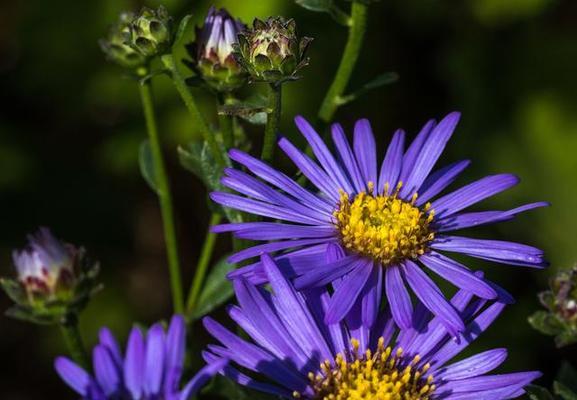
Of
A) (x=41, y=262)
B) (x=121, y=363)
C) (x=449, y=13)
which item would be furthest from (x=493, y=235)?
(x=121, y=363)

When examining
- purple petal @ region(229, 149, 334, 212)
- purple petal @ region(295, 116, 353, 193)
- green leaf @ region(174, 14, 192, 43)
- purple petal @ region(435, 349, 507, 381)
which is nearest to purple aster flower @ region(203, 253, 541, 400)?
purple petal @ region(435, 349, 507, 381)

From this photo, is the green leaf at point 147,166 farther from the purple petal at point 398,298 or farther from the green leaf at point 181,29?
the purple petal at point 398,298

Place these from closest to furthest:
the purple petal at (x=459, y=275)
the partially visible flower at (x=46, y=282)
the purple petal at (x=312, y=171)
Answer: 1. the purple petal at (x=459, y=275)
2. the partially visible flower at (x=46, y=282)
3. the purple petal at (x=312, y=171)

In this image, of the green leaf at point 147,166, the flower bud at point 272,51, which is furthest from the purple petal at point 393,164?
the green leaf at point 147,166

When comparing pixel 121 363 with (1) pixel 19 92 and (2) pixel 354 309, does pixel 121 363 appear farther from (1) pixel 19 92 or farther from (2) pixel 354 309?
(1) pixel 19 92

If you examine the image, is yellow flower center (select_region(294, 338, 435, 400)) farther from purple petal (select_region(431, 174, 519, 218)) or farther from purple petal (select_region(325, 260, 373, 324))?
purple petal (select_region(431, 174, 519, 218))

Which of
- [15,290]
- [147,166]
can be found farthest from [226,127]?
[15,290]
